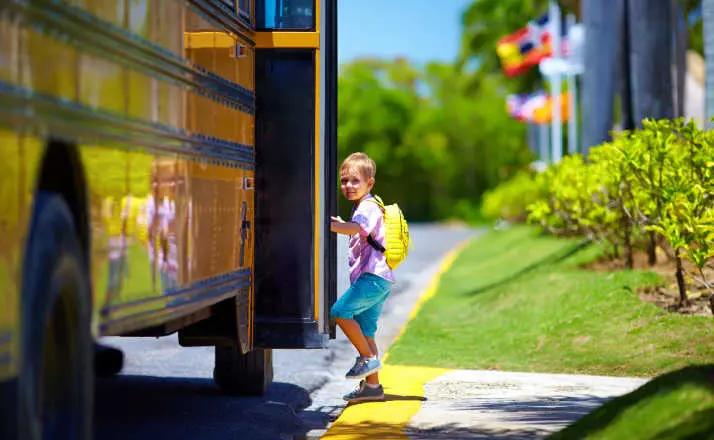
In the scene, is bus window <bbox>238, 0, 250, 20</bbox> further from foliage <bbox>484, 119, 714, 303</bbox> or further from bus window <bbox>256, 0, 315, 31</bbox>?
foliage <bbox>484, 119, 714, 303</bbox>

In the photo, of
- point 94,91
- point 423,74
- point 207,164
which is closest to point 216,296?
point 207,164

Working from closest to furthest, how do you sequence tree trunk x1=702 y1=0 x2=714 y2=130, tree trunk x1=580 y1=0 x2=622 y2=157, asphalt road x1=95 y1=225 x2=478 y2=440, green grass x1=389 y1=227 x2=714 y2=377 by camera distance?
asphalt road x1=95 y1=225 x2=478 y2=440 < green grass x1=389 y1=227 x2=714 y2=377 < tree trunk x1=702 y1=0 x2=714 y2=130 < tree trunk x1=580 y1=0 x2=622 y2=157

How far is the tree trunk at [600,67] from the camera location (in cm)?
2398

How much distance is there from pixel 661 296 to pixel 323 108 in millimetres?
6259

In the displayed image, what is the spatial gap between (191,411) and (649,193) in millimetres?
6095

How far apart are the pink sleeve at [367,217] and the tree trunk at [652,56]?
945 cm

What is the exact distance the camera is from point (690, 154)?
12859mm

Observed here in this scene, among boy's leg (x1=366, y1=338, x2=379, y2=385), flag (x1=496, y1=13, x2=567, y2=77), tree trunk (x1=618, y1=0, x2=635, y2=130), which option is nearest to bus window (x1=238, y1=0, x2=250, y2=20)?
boy's leg (x1=366, y1=338, x2=379, y2=385)

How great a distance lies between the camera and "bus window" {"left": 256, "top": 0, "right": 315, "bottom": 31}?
8.36m

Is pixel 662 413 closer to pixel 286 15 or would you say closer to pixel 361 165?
pixel 361 165

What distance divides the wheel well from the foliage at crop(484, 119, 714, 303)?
6.50 meters

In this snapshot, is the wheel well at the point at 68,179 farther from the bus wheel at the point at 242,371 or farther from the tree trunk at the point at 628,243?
the tree trunk at the point at 628,243

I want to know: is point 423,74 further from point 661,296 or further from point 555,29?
point 661,296

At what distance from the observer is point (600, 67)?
24.5m
